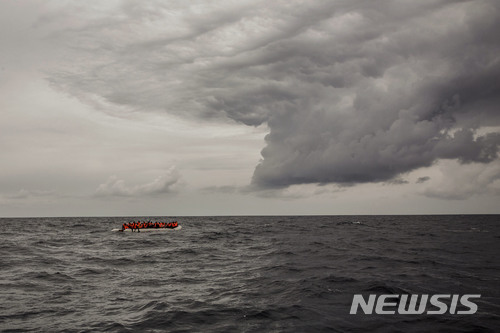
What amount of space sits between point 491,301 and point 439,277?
18.5ft

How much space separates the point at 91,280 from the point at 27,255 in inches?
648

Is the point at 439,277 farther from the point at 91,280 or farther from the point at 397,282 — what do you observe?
the point at 91,280

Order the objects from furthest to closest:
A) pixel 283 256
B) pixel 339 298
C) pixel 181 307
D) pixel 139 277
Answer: pixel 283 256 → pixel 139 277 → pixel 339 298 → pixel 181 307

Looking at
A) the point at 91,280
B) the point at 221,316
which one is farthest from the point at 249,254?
the point at 221,316

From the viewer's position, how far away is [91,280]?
22.7m

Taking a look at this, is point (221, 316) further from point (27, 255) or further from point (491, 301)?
point (27, 255)

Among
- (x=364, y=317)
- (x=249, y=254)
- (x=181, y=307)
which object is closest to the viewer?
(x=364, y=317)

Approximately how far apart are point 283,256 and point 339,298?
15.6 m

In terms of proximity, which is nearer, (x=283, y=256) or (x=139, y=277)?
(x=139, y=277)

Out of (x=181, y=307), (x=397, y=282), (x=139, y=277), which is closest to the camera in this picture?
(x=181, y=307)

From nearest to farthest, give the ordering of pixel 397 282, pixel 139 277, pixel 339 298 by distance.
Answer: pixel 339 298, pixel 397 282, pixel 139 277

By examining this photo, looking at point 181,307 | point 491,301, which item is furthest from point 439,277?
point 181,307

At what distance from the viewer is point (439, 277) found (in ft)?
71.7

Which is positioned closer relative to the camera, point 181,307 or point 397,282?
point 181,307
